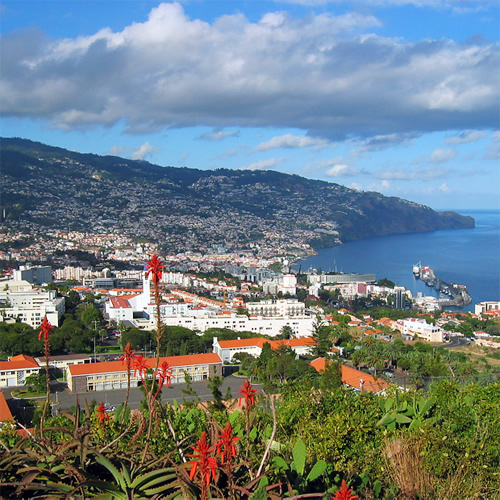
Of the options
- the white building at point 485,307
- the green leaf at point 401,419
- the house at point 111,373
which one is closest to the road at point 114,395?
the house at point 111,373

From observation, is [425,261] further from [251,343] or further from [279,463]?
[279,463]

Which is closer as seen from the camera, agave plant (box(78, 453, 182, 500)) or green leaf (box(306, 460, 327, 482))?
agave plant (box(78, 453, 182, 500))

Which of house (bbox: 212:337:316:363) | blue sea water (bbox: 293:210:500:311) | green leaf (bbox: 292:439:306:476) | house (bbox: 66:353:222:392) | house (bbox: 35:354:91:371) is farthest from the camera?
blue sea water (bbox: 293:210:500:311)

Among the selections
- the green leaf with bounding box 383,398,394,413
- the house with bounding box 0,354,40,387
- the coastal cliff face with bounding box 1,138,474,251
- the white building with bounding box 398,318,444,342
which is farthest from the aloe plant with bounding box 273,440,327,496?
the coastal cliff face with bounding box 1,138,474,251

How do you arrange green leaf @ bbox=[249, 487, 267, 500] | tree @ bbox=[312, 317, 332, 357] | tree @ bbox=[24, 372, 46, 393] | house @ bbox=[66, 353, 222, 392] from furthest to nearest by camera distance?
tree @ bbox=[312, 317, 332, 357]
house @ bbox=[66, 353, 222, 392]
tree @ bbox=[24, 372, 46, 393]
green leaf @ bbox=[249, 487, 267, 500]

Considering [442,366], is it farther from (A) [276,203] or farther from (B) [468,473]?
(A) [276,203]

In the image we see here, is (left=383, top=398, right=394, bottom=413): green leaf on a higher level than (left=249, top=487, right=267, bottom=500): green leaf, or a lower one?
lower

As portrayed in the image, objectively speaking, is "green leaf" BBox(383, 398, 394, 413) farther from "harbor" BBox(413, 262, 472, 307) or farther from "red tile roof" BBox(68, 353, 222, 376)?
"harbor" BBox(413, 262, 472, 307)

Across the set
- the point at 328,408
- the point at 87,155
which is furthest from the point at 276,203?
the point at 328,408
